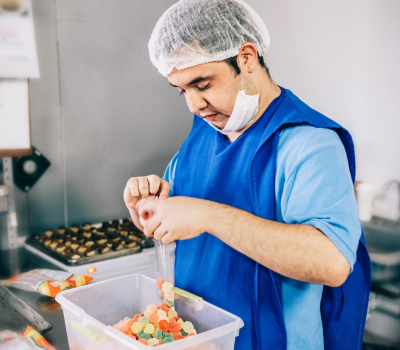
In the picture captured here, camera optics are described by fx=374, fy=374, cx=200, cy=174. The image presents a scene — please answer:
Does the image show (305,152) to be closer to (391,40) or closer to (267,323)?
(267,323)

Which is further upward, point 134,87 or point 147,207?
point 134,87

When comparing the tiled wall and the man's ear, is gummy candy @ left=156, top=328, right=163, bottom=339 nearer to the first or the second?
the man's ear

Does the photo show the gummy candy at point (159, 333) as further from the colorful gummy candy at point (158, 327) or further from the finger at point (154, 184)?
the finger at point (154, 184)

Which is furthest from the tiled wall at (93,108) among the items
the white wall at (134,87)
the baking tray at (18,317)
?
the baking tray at (18,317)

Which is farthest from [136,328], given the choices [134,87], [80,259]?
[134,87]

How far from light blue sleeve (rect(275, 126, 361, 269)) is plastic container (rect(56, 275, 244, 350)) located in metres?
0.27

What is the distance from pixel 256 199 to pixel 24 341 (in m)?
0.64

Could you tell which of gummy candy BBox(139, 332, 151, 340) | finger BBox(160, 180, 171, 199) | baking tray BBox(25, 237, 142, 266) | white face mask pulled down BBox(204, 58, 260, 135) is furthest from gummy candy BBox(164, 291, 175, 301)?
baking tray BBox(25, 237, 142, 266)

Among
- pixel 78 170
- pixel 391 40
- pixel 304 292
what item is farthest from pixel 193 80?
pixel 78 170

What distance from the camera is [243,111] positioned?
1033 millimetres

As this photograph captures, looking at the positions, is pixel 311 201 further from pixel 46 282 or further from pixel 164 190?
pixel 46 282

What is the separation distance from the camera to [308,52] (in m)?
2.19

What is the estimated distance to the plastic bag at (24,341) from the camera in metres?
0.82

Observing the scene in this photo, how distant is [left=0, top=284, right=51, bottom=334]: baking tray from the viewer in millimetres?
1031
